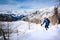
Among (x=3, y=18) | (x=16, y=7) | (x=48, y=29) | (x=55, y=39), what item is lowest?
(x=55, y=39)

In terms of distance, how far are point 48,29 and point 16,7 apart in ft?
1.85

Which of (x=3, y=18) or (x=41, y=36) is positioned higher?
(x=3, y=18)

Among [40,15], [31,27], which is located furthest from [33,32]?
[40,15]

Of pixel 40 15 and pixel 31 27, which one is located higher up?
pixel 40 15

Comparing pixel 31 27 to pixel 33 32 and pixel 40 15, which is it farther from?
pixel 40 15

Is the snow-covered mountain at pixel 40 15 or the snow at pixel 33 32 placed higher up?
the snow-covered mountain at pixel 40 15

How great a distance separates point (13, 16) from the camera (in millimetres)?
2205

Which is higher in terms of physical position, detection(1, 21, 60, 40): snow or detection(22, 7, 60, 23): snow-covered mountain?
detection(22, 7, 60, 23): snow-covered mountain

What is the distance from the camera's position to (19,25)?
218 cm

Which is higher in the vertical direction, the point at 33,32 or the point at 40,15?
the point at 40,15

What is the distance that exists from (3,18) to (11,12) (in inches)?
5.7

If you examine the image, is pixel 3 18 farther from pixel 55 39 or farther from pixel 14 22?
pixel 55 39

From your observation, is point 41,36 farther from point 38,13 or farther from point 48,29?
point 38,13

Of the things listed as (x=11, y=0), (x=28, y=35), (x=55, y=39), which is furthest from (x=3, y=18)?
(x=55, y=39)
